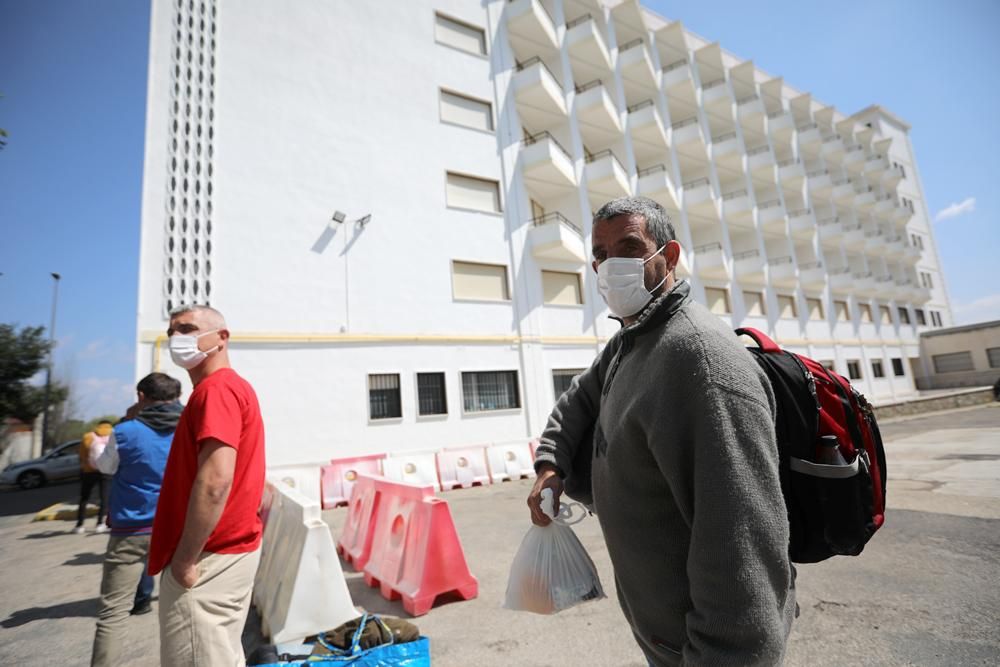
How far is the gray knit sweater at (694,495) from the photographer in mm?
1018

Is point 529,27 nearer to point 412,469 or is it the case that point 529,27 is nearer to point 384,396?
point 384,396

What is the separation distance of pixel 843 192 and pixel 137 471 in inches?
1543

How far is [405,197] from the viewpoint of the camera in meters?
13.7

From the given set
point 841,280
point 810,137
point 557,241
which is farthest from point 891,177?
point 557,241

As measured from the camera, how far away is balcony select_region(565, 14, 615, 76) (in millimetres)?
18078

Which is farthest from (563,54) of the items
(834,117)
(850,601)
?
(834,117)

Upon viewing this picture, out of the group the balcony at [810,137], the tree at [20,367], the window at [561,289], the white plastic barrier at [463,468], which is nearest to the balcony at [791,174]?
the balcony at [810,137]

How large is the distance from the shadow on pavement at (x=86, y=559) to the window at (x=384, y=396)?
5.91 metres

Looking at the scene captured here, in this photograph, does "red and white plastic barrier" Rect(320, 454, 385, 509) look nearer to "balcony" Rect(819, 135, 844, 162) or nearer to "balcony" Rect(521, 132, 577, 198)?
"balcony" Rect(521, 132, 577, 198)

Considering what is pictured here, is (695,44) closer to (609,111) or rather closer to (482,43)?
(609,111)

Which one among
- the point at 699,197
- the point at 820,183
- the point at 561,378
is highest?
the point at 820,183

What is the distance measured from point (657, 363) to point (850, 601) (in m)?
3.97

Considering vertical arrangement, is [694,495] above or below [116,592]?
above

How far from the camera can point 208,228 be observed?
1088 cm
